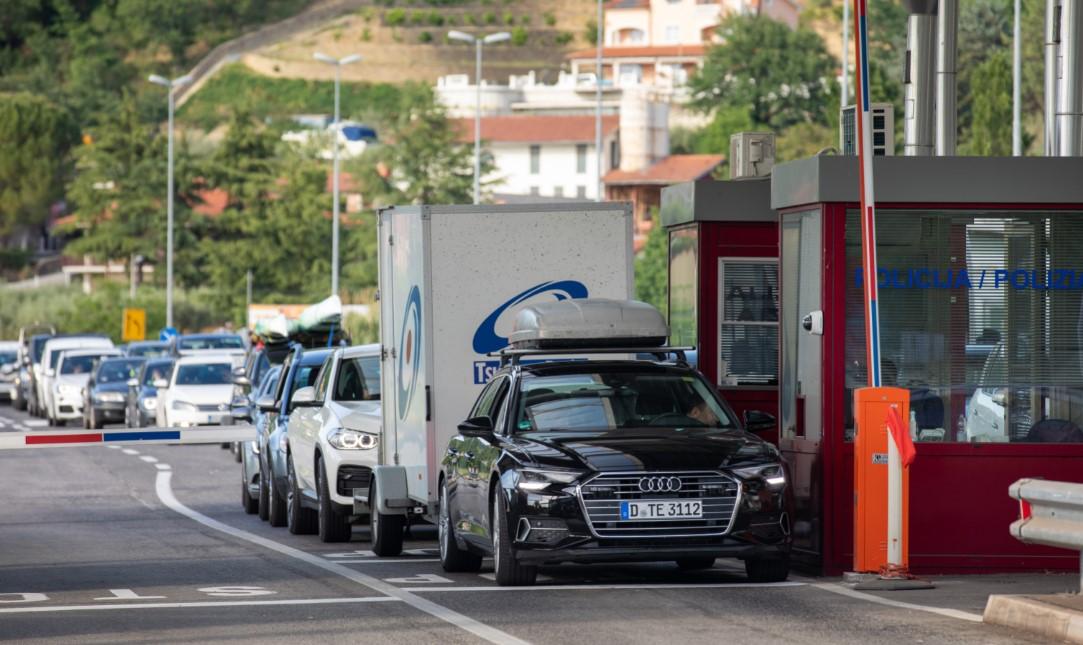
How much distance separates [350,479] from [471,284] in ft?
10.5

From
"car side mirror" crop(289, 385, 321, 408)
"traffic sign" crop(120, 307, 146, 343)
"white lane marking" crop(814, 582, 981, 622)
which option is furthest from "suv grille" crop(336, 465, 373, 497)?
"traffic sign" crop(120, 307, 146, 343)

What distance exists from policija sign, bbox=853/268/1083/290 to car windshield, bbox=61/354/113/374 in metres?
39.9

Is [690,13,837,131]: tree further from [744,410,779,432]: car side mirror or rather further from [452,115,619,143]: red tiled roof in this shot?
[744,410,779,432]: car side mirror

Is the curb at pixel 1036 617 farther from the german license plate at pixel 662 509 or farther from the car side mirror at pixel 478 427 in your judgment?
the car side mirror at pixel 478 427

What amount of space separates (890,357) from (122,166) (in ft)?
363

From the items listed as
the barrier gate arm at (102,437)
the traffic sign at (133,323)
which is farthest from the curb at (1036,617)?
the traffic sign at (133,323)

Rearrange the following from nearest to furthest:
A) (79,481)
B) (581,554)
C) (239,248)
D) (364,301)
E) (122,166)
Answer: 1. (581,554)
2. (79,481)
3. (364,301)
4. (239,248)
5. (122,166)

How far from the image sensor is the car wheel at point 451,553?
→ 54.7 ft

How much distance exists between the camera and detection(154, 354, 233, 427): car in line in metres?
38.3

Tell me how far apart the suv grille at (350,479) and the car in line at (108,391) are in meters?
27.7

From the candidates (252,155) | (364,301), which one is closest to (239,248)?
(252,155)

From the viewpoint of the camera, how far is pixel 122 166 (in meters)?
124

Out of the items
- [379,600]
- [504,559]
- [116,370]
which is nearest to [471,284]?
[504,559]

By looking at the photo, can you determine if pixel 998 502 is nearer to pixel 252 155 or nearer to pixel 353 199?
pixel 252 155
